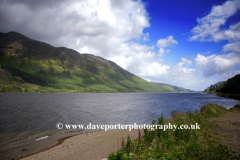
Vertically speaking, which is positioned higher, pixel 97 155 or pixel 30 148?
pixel 97 155

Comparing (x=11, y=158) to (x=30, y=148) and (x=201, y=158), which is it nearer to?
(x=30, y=148)

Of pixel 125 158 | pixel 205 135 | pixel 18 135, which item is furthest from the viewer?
pixel 18 135

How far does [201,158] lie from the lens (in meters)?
8.03

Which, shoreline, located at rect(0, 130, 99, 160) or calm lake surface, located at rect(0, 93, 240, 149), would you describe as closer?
shoreline, located at rect(0, 130, 99, 160)

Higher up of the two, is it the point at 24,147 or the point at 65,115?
the point at 24,147

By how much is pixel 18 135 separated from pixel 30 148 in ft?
29.9

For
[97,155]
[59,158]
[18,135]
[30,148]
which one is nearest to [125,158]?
[97,155]

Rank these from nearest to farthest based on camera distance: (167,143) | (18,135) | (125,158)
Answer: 1. (125,158)
2. (167,143)
3. (18,135)

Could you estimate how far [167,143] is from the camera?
35.2ft

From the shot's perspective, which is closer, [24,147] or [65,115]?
[24,147]

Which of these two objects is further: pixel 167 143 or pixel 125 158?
pixel 167 143

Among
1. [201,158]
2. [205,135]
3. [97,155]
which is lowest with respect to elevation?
[97,155]

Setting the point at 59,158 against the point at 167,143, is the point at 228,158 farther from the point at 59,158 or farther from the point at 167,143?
the point at 59,158

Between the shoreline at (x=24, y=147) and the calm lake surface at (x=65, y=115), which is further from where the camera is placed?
the calm lake surface at (x=65, y=115)
